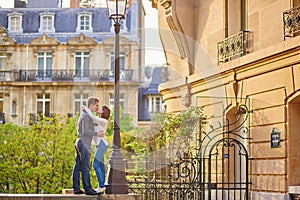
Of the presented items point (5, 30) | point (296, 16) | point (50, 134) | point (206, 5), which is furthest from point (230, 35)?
point (5, 30)

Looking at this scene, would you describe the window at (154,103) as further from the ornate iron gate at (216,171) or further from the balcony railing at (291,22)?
the balcony railing at (291,22)

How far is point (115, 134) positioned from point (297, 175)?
4.06 meters

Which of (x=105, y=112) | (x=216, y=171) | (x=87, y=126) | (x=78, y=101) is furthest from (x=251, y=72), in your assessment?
(x=78, y=101)

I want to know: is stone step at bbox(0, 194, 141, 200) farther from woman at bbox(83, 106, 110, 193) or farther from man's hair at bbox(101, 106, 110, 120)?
man's hair at bbox(101, 106, 110, 120)

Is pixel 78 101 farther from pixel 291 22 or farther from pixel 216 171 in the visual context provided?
pixel 291 22

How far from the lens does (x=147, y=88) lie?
194 feet

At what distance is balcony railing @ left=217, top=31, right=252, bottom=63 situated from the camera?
18469 millimetres

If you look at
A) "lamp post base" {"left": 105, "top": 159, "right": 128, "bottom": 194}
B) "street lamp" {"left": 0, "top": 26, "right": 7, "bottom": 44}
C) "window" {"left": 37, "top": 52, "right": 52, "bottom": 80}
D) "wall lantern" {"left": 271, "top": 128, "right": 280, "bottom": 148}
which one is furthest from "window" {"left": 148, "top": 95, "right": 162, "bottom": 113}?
"lamp post base" {"left": 105, "top": 159, "right": 128, "bottom": 194}

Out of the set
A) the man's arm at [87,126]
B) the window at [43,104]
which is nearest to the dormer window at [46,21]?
the window at [43,104]

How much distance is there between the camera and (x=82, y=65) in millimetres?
54188

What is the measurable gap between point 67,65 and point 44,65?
5.53 feet

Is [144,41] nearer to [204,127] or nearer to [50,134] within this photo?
[50,134]

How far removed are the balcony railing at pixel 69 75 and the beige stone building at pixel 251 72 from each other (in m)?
30.0

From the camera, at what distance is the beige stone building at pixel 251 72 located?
16.1 meters
